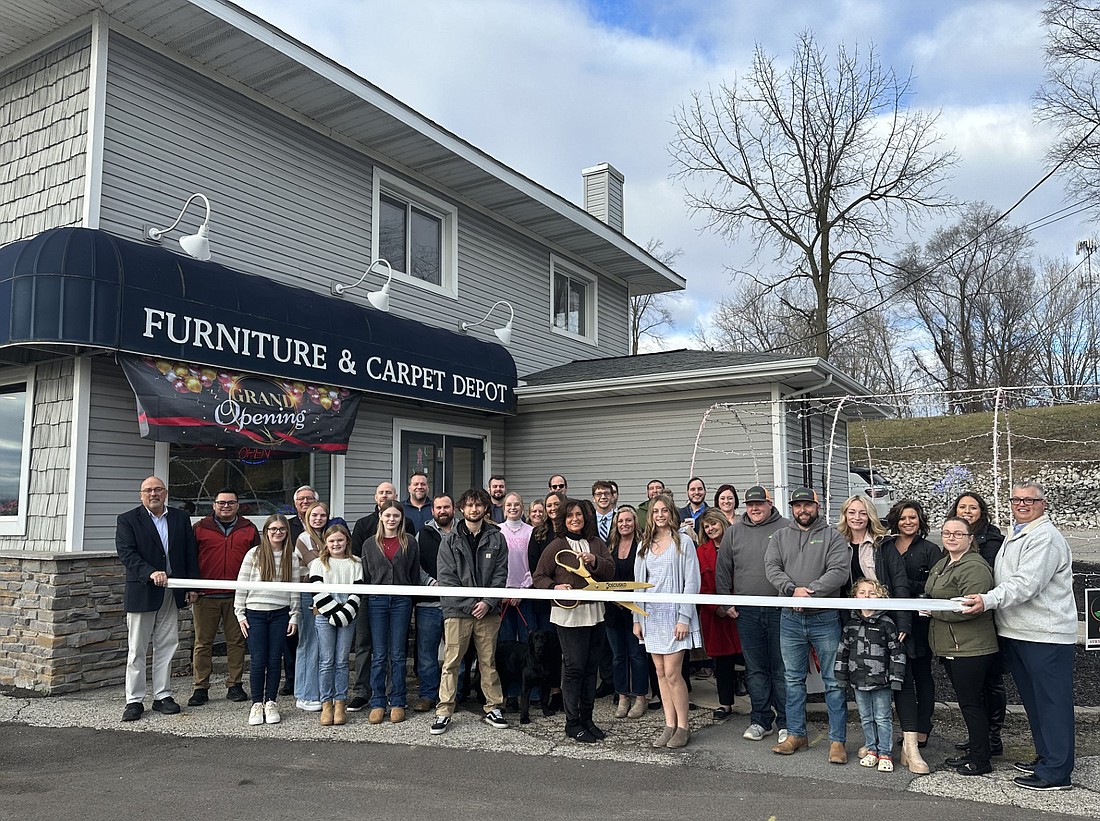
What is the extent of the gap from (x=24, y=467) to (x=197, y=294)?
7.30 ft

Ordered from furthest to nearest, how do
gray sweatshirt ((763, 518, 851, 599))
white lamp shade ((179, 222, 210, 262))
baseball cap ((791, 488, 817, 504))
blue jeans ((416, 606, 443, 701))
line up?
white lamp shade ((179, 222, 210, 262)) → blue jeans ((416, 606, 443, 701)) → baseball cap ((791, 488, 817, 504)) → gray sweatshirt ((763, 518, 851, 599))

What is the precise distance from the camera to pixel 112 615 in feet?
24.4

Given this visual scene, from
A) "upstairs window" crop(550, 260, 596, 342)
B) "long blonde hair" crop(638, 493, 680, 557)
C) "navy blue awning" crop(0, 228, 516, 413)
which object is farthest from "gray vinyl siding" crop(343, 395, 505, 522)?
"long blonde hair" crop(638, 493, 680, 557)

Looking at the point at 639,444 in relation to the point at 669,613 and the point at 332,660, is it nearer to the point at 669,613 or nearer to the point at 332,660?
the point at 669,613

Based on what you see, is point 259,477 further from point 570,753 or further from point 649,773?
point 649,773

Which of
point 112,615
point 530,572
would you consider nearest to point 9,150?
point 112,615

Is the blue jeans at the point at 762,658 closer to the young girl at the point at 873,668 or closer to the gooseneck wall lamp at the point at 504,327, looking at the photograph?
the young girl at the point at 873,668

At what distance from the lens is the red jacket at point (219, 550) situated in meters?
6.98

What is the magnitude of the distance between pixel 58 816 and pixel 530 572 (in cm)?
342

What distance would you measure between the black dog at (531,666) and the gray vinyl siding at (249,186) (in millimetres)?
5289

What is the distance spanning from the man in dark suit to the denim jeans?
3.98ft

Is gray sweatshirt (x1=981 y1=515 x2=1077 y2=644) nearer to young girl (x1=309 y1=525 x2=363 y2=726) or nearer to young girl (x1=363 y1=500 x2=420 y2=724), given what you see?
young girl (x1=363 y1=500 x2=420 y2=724)

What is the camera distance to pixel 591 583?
233 inches

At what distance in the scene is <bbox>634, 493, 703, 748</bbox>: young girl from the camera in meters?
5.73
